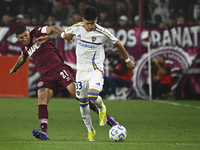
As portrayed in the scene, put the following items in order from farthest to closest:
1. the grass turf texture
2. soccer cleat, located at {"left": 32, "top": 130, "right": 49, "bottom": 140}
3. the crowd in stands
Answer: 1. the crowd in stands
2. soccer cleat, located at {"left": 32, "top": 130, "right": 49, "bottom": 140}
3. the grass turf texture

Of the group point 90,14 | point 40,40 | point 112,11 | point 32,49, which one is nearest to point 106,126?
point 32,49

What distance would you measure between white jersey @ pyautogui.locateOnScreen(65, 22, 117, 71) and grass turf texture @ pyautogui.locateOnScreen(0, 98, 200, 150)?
3.83 ft

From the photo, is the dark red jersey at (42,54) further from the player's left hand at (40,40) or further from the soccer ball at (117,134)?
the soccer ball at (117,134)

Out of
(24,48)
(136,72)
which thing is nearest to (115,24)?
(136,72)

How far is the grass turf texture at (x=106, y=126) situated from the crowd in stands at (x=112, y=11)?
10.5 ft

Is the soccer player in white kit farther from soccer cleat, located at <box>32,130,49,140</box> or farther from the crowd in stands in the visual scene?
the crowd in stands

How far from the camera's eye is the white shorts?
6.31 metres

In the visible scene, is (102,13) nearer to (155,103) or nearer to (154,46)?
(154,46)

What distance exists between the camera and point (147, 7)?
1534 cm

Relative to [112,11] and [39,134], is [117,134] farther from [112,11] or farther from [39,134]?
[112,11]

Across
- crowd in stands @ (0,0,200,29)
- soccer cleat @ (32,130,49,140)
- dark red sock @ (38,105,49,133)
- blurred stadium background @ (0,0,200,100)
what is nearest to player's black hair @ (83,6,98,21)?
dark red sock @ (38,105,49,133)

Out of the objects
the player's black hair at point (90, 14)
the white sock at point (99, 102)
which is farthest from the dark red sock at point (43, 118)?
the player's black hair at point (90, 14)

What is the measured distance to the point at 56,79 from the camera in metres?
6.87

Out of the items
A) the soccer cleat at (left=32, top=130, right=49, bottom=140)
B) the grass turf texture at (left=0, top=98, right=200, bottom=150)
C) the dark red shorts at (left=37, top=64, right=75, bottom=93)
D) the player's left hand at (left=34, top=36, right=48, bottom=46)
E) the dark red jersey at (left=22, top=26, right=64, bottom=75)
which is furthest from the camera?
the dark red jersey at (left=22, top=26, right=64, bottom=75)
